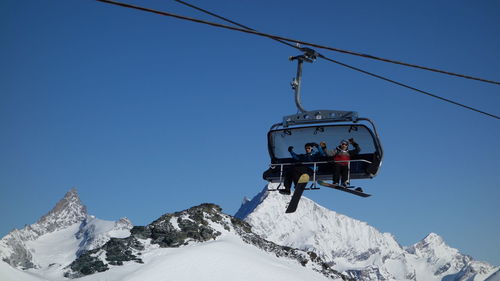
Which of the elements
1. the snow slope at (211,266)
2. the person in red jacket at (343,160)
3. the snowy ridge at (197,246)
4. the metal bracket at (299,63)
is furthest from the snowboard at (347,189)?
the snowy ridge at (197,246)

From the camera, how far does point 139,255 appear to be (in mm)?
76062

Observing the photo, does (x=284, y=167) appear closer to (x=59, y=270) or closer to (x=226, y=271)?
(x=226, y=271)

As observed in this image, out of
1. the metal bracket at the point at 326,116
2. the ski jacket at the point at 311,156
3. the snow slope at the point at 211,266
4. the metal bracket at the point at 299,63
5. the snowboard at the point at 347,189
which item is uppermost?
the metal bracket at the point at 299,63

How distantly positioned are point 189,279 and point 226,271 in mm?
6113

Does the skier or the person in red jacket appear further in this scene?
the skier

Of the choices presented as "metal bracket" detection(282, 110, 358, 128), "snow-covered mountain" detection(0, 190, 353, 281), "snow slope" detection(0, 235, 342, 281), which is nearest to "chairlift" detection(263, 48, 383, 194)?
"metal bracket" detection(282, 110, 358, 128)

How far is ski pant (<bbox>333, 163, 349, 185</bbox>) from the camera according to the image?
1873cm

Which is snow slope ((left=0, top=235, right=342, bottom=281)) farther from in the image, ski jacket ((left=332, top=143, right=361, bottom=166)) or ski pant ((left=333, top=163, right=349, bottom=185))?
ski jacket ((left=332, top=143, right=361, bottom=166))

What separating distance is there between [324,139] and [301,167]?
110cm

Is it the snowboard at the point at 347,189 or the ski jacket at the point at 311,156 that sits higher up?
the ski jacket at the point at 311,156

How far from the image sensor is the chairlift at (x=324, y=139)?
17.6 m

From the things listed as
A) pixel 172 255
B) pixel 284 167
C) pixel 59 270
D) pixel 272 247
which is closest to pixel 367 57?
pixel 284 167

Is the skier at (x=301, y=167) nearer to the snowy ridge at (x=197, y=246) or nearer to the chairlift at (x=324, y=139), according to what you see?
the chairlift at (x=324, y=139)

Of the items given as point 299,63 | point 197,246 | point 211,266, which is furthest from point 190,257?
point 299,63
